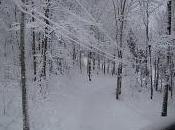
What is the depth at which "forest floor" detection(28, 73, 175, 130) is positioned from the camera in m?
15.8

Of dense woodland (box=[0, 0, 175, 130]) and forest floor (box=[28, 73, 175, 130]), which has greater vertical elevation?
dense woodland (box=[0, 0, 175, 130])

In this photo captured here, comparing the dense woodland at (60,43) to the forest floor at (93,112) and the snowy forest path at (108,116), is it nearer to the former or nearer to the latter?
the forest floor at (93,112)

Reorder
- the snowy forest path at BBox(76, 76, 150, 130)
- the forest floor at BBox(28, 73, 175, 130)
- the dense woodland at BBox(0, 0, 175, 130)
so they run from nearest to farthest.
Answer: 1. the dense woodland at BBox(0, 0, 175, 130)
2. the forest floor at BBox(28, 73, 175, 130)
3. the snowy forest path at BBox(76, 76, 150, 130)

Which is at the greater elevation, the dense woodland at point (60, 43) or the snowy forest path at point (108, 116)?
the dense woodland at point (60, 43)

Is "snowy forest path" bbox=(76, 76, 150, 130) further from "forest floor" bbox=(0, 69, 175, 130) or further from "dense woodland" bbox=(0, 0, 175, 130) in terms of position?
"dense woodland" bbox=(0, 0, 175, 130)

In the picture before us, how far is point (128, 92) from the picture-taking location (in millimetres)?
25781

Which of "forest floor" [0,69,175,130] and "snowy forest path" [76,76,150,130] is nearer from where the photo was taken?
"forest floor" [0,69,175,130]

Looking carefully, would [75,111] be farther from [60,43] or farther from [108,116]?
[60,43]

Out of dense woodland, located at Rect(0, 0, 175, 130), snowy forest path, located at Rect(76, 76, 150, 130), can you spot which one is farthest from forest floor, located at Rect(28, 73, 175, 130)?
dense woodland, located at Rect(0, 0, 175, 130)

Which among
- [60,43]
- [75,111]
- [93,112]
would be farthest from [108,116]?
[60,43]

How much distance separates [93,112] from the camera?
19.7m

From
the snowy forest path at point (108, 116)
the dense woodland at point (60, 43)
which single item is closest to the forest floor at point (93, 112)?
the snowy forest path at point (108, 116)

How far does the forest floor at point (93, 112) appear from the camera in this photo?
15773 millimetres

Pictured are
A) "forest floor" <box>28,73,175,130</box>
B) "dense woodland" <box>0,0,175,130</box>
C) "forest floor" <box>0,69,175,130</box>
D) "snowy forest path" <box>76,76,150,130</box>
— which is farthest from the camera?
"snowy forest path" <box>76,76,150,130</box>
